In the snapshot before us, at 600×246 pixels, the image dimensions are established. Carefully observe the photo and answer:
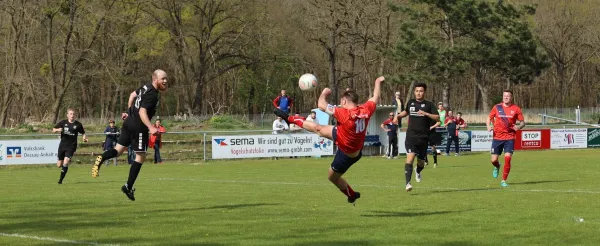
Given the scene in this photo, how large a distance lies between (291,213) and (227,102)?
83.0 m

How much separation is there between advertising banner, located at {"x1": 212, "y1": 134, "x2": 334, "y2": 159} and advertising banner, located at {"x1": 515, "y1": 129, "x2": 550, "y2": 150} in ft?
37.8

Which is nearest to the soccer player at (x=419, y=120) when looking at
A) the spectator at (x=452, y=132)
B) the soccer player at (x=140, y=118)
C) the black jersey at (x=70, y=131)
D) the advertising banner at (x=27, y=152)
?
the soccer player at (x=140, y=118)

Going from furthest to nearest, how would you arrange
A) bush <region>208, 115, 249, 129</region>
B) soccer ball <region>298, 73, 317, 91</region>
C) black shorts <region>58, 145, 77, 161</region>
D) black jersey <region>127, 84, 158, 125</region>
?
bush <region>208, 115, 249, 129</region> < black shorts <region>58, 145, 77, 161</region> < soccer ball <region>298, 73, 317, 91</region> < black jersey <region>127, 84, 158, 125</region>

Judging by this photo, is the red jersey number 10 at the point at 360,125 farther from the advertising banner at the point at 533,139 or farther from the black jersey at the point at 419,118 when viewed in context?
the advertising banner at the point at 533,139

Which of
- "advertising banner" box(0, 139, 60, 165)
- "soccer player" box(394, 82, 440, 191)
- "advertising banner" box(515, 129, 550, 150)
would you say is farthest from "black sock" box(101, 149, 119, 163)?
"advertising banner" box(515, 129, 550, 150)

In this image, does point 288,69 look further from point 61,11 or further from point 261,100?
point 61,11

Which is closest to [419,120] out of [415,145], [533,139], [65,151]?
[415,145]

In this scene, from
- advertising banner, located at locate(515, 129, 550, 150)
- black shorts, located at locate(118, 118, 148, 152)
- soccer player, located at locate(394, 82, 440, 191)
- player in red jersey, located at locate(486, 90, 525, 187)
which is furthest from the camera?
advertising banner, located at locate(515, 129, 550, 150)

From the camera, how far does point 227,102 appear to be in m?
95.8

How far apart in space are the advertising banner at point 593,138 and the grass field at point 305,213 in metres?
26.5

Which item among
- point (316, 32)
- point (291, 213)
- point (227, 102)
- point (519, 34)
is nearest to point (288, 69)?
point (316, 32)

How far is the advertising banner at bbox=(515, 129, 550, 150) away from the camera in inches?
1751

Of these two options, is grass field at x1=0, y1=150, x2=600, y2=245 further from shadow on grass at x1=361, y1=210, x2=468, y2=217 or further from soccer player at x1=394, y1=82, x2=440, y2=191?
soccer player at x1=394, y1=82, x2=440, y2=191

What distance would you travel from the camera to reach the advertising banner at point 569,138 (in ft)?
149
